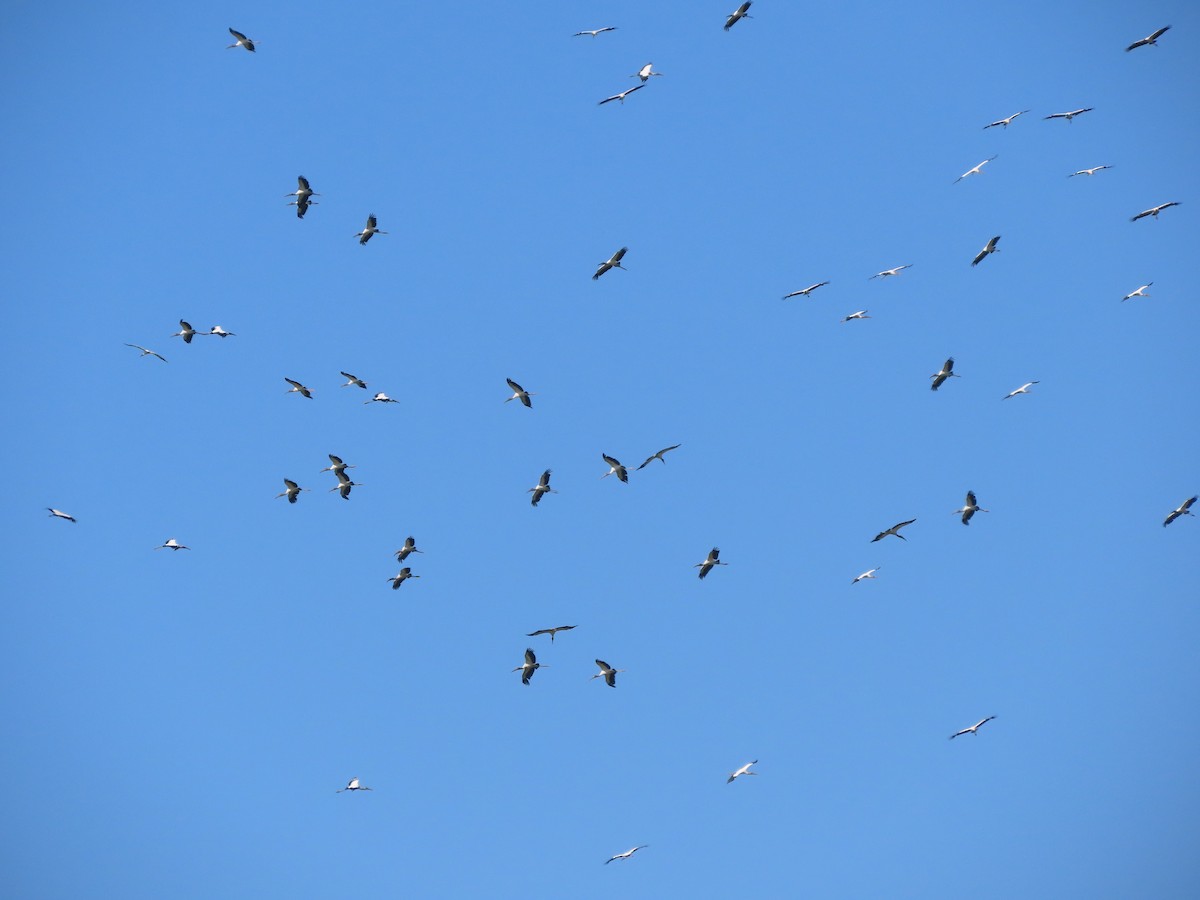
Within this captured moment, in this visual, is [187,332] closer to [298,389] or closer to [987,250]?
[298,389]

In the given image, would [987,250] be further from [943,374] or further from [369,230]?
[369,230]

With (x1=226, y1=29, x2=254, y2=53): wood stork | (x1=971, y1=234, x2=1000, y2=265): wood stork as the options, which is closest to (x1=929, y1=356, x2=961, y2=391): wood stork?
(x1=971, y1=234, x2=1000, y2=265): wood stork

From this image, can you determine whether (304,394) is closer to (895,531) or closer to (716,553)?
(716,553)

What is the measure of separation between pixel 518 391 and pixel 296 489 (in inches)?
557

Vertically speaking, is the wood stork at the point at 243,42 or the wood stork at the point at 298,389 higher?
the wood stork at the point at 243,42

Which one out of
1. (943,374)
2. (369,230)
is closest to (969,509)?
(943,374)

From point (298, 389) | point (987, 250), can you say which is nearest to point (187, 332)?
point (298, 389)

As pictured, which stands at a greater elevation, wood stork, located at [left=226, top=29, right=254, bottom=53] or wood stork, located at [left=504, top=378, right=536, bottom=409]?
wood stork, located at [left=226, top=29, right=254, bottom=53]

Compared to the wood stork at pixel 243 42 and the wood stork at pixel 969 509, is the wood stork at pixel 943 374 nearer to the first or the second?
the wood stork at pixel 969 509

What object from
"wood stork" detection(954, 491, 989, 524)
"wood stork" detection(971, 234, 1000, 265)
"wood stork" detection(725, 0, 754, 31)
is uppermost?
A: "wood stork" detection(725, 0, 754, 31)

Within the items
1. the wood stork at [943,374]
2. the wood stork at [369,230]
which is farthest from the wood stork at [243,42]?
the wood stork at [943,374]

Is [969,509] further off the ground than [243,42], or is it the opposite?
[243,42]

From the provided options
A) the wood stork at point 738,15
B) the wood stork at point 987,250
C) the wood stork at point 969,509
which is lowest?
the wood stork at point 969,509

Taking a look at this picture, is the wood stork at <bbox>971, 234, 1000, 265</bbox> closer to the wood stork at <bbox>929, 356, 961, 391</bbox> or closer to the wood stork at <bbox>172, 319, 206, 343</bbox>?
the wood stork at <bbox>929, 356, 961, 391</bbox>
